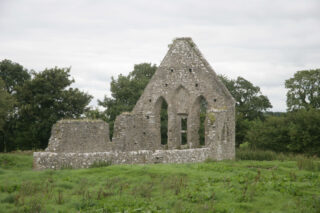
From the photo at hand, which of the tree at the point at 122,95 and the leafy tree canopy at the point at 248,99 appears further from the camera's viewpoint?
the leafy tree canopy at the point at 248,99

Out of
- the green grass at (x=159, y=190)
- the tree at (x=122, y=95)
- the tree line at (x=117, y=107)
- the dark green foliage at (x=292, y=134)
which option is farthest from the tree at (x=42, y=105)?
the green grass at (x=159, y=190)

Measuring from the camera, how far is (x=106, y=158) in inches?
567

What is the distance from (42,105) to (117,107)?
620 cm

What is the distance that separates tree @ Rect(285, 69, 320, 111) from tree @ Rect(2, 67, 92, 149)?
20238 millimetres

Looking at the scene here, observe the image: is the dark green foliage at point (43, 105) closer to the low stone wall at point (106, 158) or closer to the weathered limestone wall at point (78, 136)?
the weathered limestone wall at point (78, 136)

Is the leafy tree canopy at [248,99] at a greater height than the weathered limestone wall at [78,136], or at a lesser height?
greater

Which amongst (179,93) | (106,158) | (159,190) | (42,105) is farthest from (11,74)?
(159,190)

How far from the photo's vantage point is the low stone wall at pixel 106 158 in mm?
14023

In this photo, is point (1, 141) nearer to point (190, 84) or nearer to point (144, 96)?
point (144, 96)

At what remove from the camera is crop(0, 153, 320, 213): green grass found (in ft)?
28.3

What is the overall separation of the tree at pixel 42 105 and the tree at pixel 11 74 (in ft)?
17.0

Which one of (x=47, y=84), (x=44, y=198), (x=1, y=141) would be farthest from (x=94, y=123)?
(x=1, y=141)

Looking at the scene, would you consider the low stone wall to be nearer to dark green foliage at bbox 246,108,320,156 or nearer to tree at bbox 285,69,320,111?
dark green foliage at bbox 246,108,320,156

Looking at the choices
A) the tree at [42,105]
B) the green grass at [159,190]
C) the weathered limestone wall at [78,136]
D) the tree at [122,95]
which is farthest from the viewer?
the tree at [122,95]
